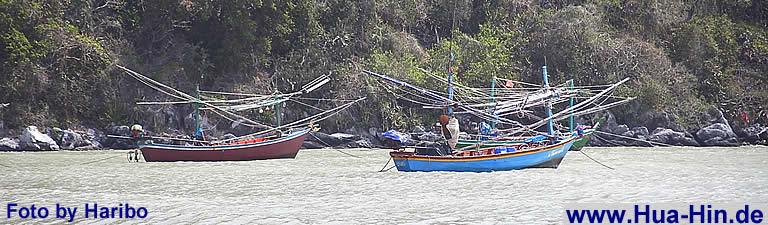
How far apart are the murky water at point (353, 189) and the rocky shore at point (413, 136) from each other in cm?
595

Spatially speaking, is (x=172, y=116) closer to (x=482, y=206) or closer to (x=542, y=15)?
(x=542, y=15)

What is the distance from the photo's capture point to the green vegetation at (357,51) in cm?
3164

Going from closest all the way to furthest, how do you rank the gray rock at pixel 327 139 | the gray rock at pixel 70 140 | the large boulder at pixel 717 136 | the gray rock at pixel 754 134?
the gray rock at pixel 70 140 < the gray rock at pixel 327 139 < the large boulder at pixel 717 136 < the gray rock at pixel 754 134

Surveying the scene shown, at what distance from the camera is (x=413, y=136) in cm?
3262

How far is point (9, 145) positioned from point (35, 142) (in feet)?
2.86

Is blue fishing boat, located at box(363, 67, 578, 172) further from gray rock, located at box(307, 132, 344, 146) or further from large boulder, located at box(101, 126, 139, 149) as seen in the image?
large boulder, located at box(101, 126, 139, 149)

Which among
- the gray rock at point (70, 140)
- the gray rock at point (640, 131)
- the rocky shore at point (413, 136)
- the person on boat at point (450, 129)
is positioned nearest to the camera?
the person on boat at point (450, 129)

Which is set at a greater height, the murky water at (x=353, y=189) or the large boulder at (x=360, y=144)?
the large boulder at (x=360, y=144)

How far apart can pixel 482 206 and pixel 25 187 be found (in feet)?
31.0

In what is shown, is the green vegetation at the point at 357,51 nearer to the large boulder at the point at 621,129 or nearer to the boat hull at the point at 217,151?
the large boulder at the point at 621,129

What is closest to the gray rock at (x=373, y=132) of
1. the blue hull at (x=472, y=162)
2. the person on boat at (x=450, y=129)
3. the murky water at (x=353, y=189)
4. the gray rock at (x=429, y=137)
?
the gray rock at (x=429, y=137)

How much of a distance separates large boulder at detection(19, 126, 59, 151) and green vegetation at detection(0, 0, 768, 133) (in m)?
1.88

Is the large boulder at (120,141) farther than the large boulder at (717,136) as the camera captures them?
No

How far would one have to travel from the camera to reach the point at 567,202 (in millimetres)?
13625
